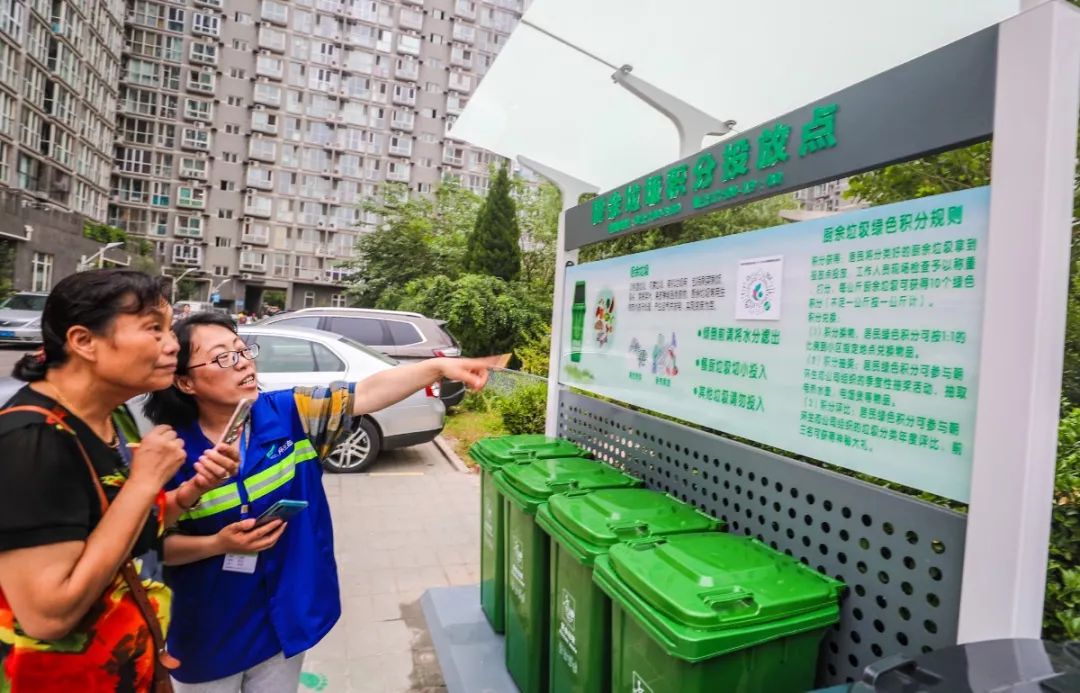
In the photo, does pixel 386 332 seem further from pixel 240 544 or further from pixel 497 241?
pixel 497 241

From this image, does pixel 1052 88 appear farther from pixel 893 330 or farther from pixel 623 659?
pixel 623 659

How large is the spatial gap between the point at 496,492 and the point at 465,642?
0.84 meters

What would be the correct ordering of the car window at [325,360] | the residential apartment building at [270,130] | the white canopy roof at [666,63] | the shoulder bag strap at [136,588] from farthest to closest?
1. the residential apartment building at [270,130]
2. the car window at [325,360]
3. the white canopy roof at [666,63]
4. the shoulder bag strap at [136,588]

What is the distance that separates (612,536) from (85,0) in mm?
44983

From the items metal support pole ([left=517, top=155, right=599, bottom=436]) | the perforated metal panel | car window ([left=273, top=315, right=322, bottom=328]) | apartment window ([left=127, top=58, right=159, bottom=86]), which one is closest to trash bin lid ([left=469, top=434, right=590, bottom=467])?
metal support pole ([left=517, top=155, right=599, bottom=436])

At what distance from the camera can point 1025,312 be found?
1.31 meters

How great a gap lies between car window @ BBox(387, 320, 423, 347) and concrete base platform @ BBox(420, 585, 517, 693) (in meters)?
5.89

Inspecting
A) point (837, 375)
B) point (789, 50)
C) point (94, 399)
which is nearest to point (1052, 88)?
point (837, 375)

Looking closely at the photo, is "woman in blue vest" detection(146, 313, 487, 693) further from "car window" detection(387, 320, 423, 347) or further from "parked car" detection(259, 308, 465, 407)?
"car window" detection(387, 320, 423, 347)

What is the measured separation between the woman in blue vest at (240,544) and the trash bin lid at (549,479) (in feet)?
2.96

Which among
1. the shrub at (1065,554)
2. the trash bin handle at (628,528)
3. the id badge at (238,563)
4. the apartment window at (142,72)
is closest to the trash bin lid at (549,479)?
the trash bin handle at (628,528)

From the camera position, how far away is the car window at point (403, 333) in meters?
9.30

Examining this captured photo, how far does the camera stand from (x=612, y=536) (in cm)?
196

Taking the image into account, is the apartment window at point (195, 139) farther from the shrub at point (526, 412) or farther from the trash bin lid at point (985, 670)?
the trash bin lid at point (985, 670)
